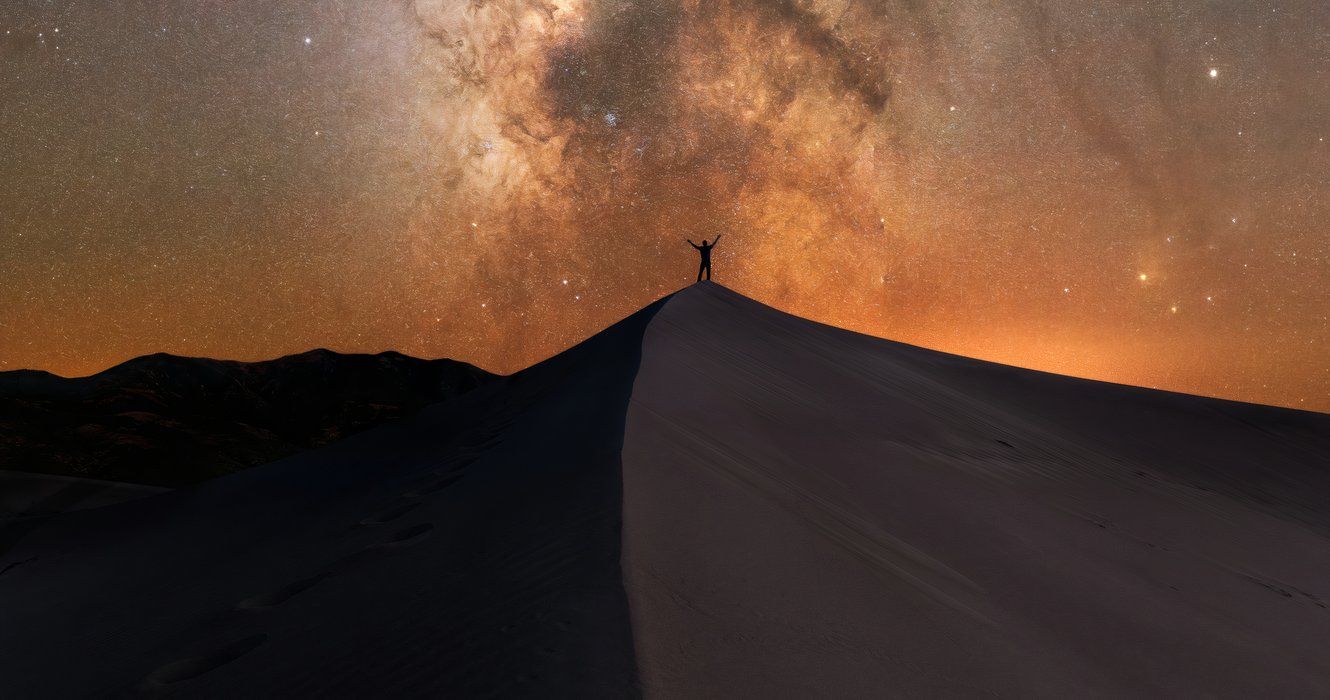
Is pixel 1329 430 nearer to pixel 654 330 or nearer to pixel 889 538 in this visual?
pixel 654 330

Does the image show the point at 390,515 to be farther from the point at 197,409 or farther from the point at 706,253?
the point at 197,409

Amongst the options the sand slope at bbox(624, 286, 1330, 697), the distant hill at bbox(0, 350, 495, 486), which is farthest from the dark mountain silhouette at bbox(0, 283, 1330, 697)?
the distant hill at bbox(0, 350, 495, 486)

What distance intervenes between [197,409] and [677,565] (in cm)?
8434

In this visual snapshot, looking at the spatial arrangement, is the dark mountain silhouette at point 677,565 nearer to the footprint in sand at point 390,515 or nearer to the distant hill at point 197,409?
the footprint in sand at point 390,515

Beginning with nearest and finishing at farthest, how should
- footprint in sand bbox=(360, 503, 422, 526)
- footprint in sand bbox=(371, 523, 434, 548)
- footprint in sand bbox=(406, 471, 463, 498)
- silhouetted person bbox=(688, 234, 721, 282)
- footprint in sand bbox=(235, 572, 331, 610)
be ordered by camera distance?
footprint in sand bbox=(235, 572, 331, 610) → footprint in sand bbox=(371, 523, 434, 548) → footprint in sand bbox=(360, 503, 422, 526) → footprint in sand bbox=(406, 471, 463, 498) → silhouetted person bbox=(688, 234, 721, 282)

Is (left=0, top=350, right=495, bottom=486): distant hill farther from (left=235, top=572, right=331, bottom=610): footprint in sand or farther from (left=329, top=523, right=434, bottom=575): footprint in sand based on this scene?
(left=329, top=523, right=434, bottom=575): footprint in sand

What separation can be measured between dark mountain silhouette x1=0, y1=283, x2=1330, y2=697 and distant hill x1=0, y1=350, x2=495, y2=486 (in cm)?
4982

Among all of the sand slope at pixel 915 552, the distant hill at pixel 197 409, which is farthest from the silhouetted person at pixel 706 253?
the distant hill at pixel 197 409

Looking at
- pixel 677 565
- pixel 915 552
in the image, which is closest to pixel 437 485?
pixel 677 565

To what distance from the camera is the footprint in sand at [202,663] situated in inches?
104

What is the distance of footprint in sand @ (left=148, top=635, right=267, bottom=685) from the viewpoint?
263 centimetres

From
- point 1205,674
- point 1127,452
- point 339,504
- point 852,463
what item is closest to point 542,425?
point 339,504

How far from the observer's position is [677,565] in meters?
2.49

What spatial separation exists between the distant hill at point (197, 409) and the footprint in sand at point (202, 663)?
2053 inches
